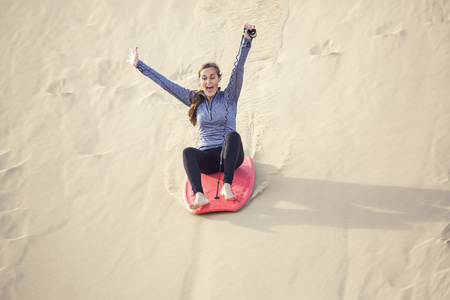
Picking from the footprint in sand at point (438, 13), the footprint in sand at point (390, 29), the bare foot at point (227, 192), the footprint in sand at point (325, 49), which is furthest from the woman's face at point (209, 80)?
the footprint in sand at point (438, 13)

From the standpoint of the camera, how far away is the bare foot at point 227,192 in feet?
9.69

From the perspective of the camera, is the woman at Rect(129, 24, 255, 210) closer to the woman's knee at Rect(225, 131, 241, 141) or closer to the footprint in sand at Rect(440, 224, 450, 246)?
the woman's knee at Rect(225, 131, 241, 141)

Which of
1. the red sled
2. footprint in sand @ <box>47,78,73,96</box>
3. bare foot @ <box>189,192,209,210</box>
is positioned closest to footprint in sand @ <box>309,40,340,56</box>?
the red sled

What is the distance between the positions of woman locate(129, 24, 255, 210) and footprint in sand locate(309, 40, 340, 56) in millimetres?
1644

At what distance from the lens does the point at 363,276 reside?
2.42 meters

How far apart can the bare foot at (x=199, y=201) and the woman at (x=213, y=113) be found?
0.69ft

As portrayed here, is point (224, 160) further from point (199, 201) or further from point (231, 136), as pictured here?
point (199, 201)

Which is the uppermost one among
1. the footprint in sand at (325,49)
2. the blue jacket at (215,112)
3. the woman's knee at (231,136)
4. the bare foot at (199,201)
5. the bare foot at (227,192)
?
the footprint in sand at (325,49)

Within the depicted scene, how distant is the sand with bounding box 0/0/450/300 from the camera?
2.61m

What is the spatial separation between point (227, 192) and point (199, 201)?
0.71 ft

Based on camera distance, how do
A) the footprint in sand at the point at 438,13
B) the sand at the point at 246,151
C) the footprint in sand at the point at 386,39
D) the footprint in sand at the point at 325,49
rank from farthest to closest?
the footprint in sand at the point at 325,49, the footprint in sand at the point at 438,13, the footprint in sand at the point at 386,39, the sand at the point at 246,151

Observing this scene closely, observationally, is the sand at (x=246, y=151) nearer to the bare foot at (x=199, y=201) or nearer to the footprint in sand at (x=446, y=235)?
the footprint in sand at (x=446, y=235)

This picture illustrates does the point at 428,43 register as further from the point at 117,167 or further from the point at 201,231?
the point at 117,167

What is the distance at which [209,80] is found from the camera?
3248 mm
